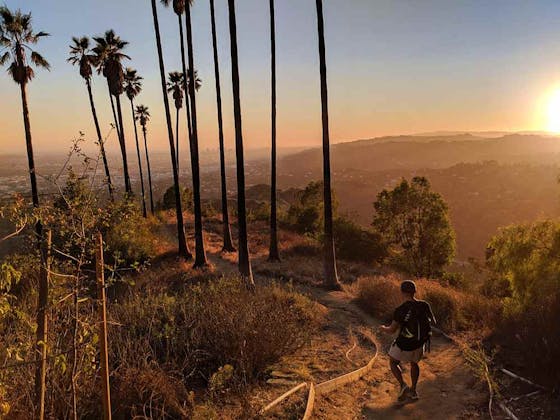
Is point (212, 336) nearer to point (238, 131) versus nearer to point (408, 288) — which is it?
point (408, 288)

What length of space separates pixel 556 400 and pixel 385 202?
28.8 meters

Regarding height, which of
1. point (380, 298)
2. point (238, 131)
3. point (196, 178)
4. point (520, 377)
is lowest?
point (380, 298)

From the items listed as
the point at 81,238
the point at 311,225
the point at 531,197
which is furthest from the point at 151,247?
the point at 531,197

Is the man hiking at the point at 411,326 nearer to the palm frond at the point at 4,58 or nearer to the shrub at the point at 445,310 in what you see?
the shrub at the point at 445,310

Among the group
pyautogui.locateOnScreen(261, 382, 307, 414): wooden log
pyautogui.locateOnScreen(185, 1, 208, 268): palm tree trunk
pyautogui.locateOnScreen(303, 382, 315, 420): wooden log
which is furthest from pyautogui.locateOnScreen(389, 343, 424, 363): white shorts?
pyautogui.locateOnScreen(185, 1, 208, 268): palm tree trunk

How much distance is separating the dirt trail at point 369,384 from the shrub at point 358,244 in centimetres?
2113

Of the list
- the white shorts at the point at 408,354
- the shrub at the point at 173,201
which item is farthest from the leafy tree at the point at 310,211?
the white shorts at the point at 408,354

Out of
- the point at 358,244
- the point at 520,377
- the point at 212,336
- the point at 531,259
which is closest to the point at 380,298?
the point at 531,259

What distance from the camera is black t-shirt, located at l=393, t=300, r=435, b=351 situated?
22.5 ft

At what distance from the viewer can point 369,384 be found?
26.4ft

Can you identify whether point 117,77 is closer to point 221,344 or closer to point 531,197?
point 221,344

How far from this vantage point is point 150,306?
8617mm

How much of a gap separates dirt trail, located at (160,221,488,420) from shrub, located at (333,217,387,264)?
2113 cm

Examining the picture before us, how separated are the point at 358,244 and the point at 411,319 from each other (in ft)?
85.3
